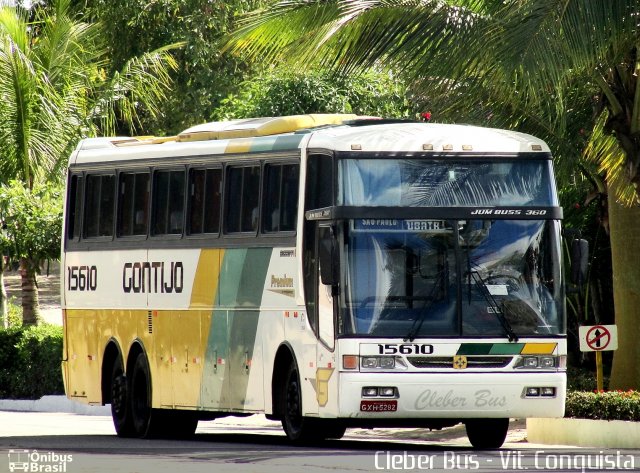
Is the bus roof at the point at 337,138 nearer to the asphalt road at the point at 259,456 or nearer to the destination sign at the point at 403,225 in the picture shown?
the destination sign at the point at 403,225

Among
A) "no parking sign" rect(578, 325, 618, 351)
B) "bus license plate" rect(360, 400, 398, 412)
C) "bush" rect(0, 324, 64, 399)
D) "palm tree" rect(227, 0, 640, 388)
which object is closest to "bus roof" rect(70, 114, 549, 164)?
"palm tree" rect(227, 0, 640, 388)

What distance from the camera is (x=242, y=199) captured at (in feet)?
60.6

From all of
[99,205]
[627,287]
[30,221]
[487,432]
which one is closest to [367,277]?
[487,432]

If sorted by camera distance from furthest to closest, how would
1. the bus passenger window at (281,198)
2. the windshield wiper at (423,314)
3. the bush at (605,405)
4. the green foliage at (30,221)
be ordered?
1. the green foliage at (30,221)
2. the bush at (605,405)
3. the bus passenger window at (281,198)
4. the windshield wiper at (423,314)

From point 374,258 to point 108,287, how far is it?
221 inches

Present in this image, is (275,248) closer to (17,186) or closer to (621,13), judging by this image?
(621,13)

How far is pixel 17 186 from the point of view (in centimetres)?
3047

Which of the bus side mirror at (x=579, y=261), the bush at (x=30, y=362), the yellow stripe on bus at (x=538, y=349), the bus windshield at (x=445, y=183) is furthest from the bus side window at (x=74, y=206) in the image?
the bush at (x=30, y=362)

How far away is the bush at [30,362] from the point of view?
98.4 ft

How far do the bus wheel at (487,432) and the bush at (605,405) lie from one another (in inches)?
83.8

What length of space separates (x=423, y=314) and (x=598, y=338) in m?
5.44

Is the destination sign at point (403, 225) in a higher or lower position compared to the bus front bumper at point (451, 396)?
higher

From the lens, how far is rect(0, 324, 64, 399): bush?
30.0 m

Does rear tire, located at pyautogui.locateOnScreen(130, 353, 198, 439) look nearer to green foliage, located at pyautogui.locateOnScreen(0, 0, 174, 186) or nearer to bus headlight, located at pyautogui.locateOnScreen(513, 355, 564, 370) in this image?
bus headlight, located at pyautogui.locateOnScreen(513, 355, 564, 370)
